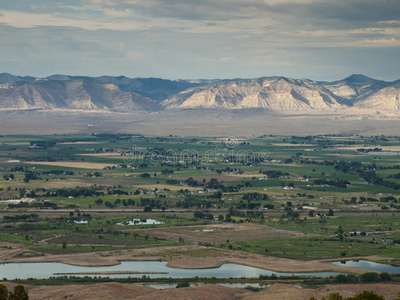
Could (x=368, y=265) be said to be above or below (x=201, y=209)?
below

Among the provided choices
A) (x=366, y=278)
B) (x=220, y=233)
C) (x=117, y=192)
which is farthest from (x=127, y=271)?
(x=117, y=192)

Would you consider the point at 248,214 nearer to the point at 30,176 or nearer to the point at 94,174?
the point at 94,174

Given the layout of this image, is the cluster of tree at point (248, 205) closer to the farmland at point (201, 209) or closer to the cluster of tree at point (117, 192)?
the farmland at point (201, 209)

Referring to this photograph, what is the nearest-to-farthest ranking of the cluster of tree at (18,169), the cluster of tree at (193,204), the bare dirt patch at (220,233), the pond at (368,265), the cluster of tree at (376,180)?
1. the pond at (368,265)
2. the bare dirt patch at (220,233)
3. the cluster of tree at (193,204)
4. the cluster of tree at (376,180)
5. the cluster of tree at (18,169)

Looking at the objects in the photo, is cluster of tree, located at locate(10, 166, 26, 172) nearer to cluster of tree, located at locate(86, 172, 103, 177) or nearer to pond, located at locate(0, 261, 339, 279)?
cluster of tree, located at locate(86, 172, 103, 177)

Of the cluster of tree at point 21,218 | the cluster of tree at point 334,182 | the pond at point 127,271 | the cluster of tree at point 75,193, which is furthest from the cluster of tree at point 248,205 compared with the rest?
the pond at point 127,271

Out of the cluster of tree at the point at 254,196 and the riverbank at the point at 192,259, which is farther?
the cluster of tree at the point at 254,196

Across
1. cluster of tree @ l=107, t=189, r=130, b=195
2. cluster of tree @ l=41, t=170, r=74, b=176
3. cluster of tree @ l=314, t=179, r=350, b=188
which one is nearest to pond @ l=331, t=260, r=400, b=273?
cluster of tree @ l=107, t=189, r=130, b=195

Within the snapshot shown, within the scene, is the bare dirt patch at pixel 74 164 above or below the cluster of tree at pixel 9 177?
above
